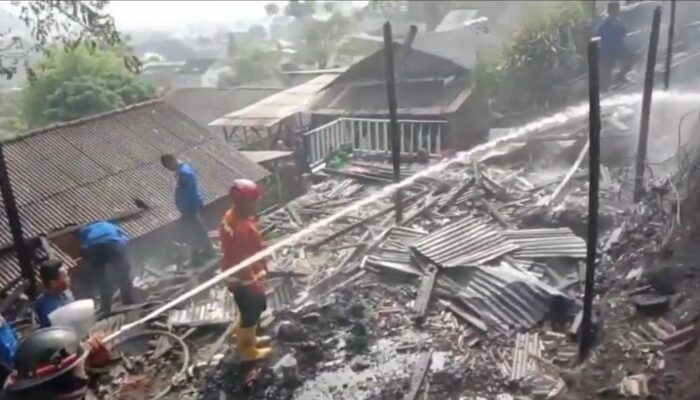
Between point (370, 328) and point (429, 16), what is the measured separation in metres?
64.2

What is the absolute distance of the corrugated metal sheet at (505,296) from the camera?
8391mm

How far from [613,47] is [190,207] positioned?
13.2m

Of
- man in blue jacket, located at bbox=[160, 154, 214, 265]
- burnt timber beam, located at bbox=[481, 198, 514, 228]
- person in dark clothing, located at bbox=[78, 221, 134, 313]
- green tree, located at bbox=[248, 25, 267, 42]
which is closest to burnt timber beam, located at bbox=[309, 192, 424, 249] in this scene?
burnt timber beam, located at bbox=[481, 198, 514, 228]

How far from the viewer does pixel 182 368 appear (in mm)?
8148

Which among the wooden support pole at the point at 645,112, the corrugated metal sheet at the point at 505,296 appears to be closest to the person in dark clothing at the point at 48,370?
the corrugated metal sheet at the point at 505,296

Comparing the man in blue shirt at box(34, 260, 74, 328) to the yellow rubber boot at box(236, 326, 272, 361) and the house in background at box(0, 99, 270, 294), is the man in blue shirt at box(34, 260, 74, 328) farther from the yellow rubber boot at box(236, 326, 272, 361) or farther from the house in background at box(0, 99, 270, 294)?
the house in background at box(0, 99, 270, 294)

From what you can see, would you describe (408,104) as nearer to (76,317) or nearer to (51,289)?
(51,289)

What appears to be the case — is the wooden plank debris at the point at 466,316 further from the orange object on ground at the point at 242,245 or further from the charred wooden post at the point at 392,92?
the charred wooden post at the point at 392,92

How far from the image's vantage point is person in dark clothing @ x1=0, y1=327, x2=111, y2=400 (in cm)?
508

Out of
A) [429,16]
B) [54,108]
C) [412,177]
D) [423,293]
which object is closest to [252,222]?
[423,293]

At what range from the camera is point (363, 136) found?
2067 centimetres

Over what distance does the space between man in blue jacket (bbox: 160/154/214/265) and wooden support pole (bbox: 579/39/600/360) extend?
21.5ft

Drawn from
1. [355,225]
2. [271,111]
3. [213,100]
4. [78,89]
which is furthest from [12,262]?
[213,100]

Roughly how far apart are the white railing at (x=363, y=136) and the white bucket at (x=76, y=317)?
46.2 feet
